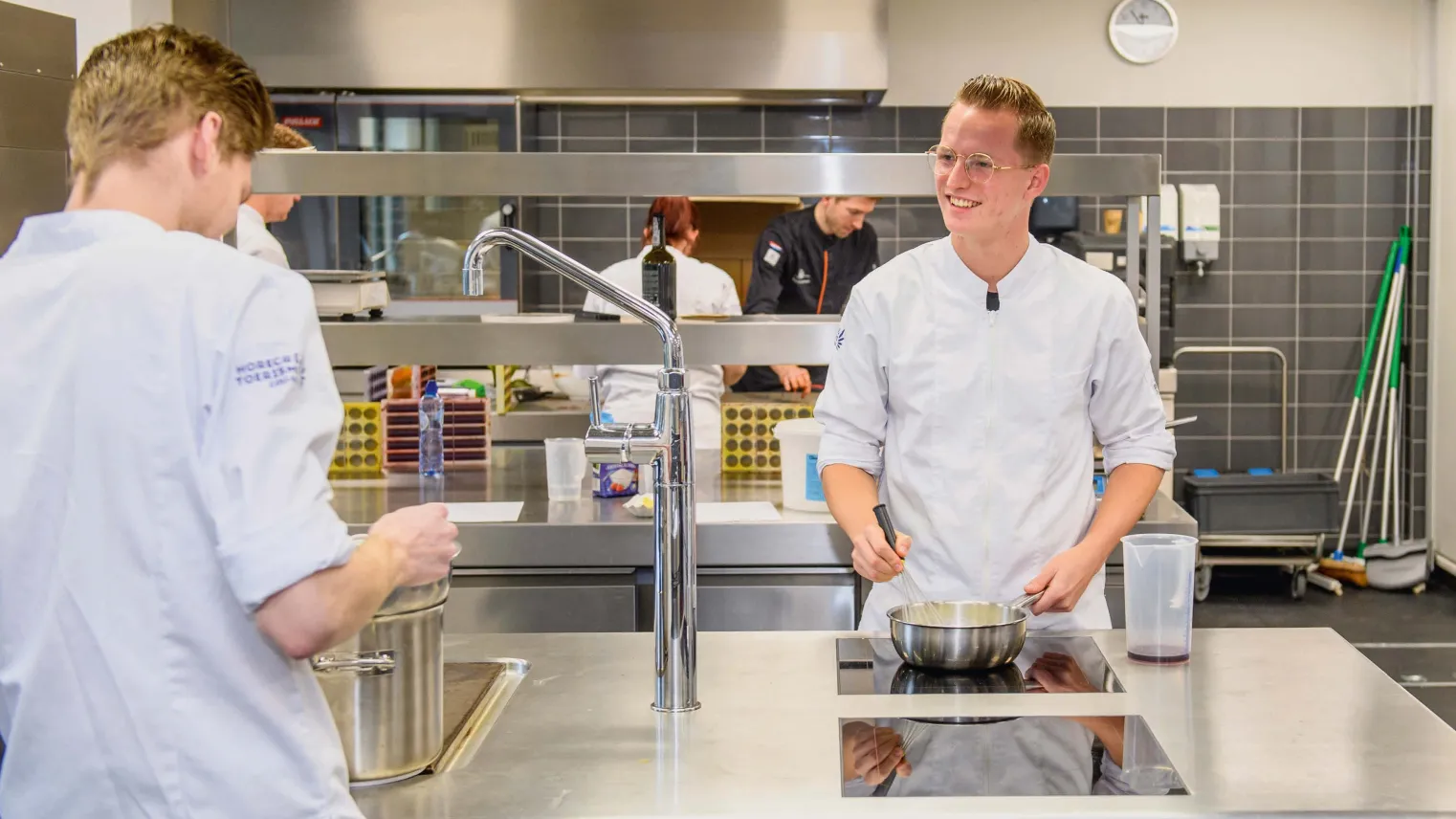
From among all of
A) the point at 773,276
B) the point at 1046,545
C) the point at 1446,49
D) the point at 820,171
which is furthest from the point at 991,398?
the point at 1446,49

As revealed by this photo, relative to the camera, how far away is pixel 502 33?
5.35 m

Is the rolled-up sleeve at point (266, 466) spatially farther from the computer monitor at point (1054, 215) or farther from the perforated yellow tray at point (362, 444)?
the computer monitor at point (1054, 215)

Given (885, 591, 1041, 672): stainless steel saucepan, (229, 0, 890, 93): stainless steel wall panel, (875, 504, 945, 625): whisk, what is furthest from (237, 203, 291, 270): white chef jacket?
(229, 0, 890, 93): stainless steel wall panel

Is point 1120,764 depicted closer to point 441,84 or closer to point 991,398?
point 991,398

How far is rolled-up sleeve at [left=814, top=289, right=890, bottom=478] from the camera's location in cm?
221

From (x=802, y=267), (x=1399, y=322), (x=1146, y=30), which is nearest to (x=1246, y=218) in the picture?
(x=1399, y=322)

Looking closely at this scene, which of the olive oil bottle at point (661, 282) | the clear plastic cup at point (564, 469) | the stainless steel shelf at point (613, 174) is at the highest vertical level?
the stainless steel shelf at point (613, 174)

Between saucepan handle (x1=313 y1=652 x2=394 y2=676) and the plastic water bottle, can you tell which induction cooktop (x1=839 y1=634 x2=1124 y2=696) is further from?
the plastic water bottle

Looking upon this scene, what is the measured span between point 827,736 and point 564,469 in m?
1.60

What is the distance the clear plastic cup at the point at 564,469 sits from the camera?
3066 mm

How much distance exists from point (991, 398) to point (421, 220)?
12.6 feet

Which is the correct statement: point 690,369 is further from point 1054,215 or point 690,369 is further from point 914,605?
point 914,605

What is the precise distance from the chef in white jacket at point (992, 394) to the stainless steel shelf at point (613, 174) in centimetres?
57

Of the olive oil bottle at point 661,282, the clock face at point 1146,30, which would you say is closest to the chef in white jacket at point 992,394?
the olive oil bottle at point 661,282
